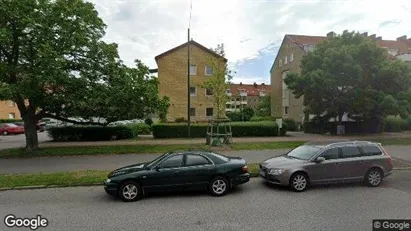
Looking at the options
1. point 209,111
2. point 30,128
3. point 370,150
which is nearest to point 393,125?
point 209,111

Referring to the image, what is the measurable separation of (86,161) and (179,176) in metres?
7.20

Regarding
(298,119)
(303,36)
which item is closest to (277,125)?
(298,119)

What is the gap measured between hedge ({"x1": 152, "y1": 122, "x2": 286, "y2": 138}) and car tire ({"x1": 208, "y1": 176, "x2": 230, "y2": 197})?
45.3 ft

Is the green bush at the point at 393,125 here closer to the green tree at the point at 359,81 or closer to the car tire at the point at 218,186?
the green tree at the point at 359,81

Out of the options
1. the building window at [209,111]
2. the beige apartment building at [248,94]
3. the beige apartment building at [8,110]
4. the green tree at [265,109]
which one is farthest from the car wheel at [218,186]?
the beige apartment building at [248,94]

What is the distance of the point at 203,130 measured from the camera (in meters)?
21.9

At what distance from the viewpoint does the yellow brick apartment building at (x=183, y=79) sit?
36375mm

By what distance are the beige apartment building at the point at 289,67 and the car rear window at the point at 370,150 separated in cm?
2603

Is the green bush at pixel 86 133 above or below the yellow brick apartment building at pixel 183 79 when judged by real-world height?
below

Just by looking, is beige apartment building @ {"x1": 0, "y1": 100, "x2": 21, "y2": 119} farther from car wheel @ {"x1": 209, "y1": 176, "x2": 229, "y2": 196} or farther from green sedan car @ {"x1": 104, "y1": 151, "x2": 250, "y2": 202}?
car wheel @ {"x1": 209, "y1": 176, "x2": 229, "y2": 196}

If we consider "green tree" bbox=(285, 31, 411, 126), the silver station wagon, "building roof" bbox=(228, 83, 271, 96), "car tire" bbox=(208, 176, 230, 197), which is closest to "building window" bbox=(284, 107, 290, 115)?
"green tree" bbox=(285, 31, 411, 126)

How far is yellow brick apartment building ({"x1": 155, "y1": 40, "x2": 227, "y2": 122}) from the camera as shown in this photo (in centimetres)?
3638

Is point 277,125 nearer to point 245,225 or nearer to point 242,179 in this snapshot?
point 242,179

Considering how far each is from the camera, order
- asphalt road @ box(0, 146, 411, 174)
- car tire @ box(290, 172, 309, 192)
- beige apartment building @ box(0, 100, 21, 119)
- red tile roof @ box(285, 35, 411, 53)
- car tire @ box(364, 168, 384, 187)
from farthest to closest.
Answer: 1. beige apartment building @ box(0, 100, 21, 119)
2. red tile roof @ box(285, 35, 411, 53)
3. asphalt road @ box(0, 146, 411, 174)
4. car tire @ box(364, 168, 384, 187)
5. car tire @ box(290, 172, 309, 192)
